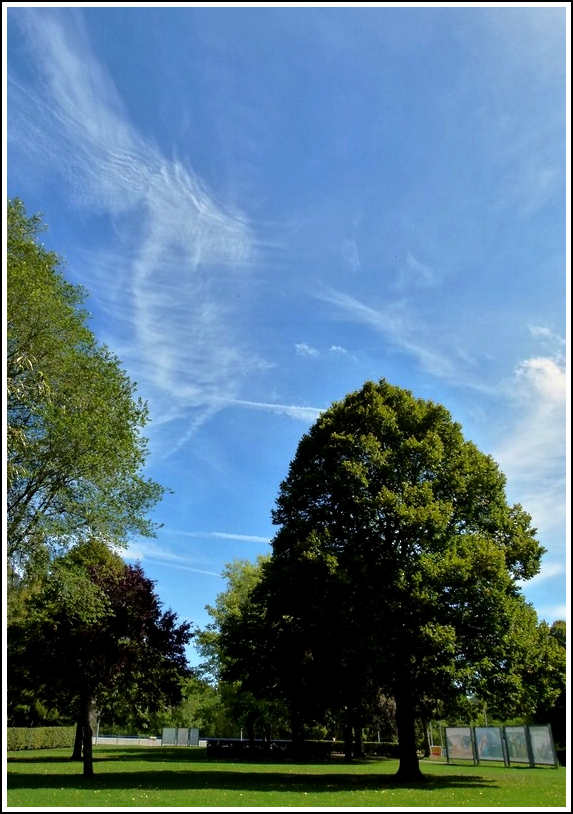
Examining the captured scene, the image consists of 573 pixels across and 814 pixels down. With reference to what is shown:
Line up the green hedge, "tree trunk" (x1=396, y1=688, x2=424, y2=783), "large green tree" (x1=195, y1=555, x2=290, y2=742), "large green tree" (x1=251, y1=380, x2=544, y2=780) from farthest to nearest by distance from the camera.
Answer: the green hedge < "large green tree" (x1=195, y1=555, x2=290, y2=742) < "tree trunk" (x1=396, y1=688, x2=424, y2=783) < "large green tree" (x1=251, y1=380, x2=544, y2=780)

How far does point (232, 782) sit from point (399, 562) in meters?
9.35

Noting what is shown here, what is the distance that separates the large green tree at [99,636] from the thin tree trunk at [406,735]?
1130cm

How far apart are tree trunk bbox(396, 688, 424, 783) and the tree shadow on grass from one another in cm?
50

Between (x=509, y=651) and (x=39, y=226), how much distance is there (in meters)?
21.9

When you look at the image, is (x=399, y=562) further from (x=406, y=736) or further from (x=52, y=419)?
(x=52, y=419)

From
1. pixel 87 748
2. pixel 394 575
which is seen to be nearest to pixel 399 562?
pixel 394 575

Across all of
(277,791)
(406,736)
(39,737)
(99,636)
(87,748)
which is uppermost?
(99,636)

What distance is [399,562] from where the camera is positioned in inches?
893

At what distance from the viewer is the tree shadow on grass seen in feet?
60.4

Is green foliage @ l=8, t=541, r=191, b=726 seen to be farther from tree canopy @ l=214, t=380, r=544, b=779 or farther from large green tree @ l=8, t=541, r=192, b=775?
tree canopy @ l=214, t=380, r=544, b=779

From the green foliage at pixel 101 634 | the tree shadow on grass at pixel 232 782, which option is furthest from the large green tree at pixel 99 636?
the tree shadow on grass at pixel 232 782

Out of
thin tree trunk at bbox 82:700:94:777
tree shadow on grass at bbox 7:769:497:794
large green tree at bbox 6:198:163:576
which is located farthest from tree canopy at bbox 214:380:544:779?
large green tree at bbox 6:198:163:576

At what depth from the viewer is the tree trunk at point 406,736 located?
22422 mm

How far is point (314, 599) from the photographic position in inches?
899
